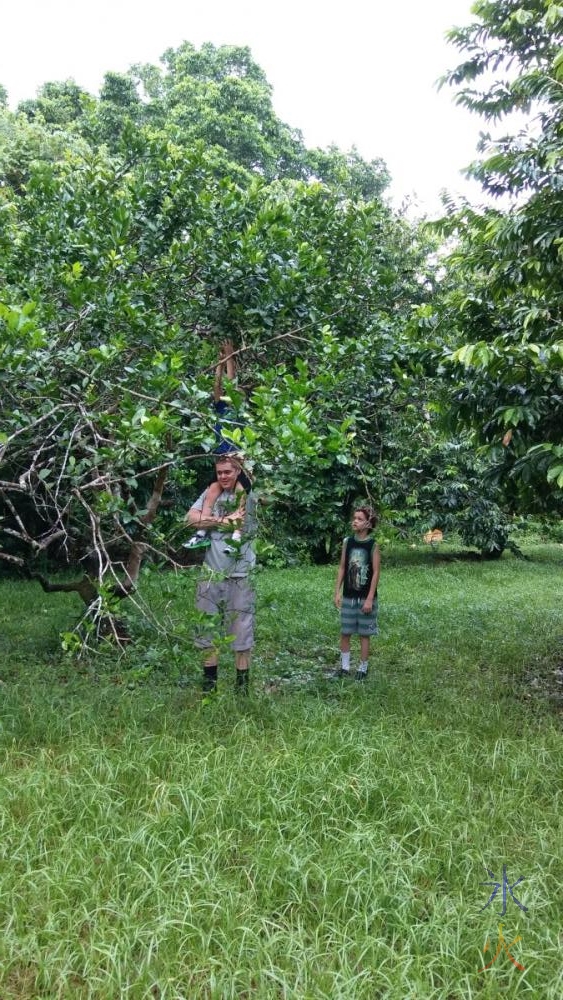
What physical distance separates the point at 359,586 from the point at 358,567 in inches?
6.1

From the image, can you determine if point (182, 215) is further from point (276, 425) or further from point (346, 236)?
point (276, 425)

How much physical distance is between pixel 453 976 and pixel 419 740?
179 centimetres

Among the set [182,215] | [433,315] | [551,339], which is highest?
[182,215]

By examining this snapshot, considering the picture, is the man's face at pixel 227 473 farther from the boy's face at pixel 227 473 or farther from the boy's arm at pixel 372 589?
the boy's arm at pixel 372 589

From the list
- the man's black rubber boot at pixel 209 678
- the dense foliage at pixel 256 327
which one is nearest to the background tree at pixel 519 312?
the dense foliage at pixel 256 327

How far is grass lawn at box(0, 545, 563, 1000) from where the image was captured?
7.30 feet

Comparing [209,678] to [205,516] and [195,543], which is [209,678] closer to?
[195,543]

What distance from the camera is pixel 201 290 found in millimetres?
5383

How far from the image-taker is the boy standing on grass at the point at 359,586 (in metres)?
5.84

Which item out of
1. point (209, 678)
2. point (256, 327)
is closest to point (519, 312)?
point (256, 327)

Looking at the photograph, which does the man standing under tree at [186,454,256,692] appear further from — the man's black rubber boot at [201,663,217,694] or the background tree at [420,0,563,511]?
the background tree at [420,0,563,511]

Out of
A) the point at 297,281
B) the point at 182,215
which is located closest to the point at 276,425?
the point at 297,281

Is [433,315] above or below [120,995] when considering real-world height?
above

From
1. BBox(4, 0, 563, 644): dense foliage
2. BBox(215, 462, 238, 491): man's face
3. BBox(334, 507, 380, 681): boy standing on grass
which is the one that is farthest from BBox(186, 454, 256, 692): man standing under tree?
BBox(334, 507, 380, 681): boy standing on grass
